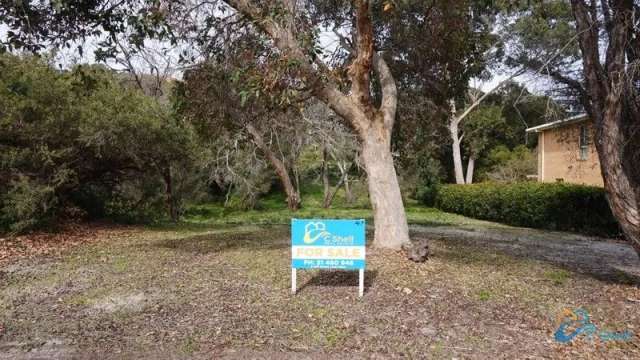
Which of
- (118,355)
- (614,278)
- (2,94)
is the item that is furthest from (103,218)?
(614,278)

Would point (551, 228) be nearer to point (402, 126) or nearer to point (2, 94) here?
point (402, 126)

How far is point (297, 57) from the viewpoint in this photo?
254 inches

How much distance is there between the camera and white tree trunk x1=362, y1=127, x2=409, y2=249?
693 cm

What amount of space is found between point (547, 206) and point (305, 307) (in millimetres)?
12975

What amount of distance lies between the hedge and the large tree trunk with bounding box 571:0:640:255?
29.9ft

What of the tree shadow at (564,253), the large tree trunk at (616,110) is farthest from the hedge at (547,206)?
the large tree trunk at (616,110)

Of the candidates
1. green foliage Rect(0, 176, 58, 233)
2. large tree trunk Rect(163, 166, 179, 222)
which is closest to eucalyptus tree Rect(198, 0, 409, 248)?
green foliage Rect(0, 176, 58, 233)

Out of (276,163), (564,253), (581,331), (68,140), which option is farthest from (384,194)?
(276,163)

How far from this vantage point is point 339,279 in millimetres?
5895

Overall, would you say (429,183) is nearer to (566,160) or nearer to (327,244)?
(566,160)

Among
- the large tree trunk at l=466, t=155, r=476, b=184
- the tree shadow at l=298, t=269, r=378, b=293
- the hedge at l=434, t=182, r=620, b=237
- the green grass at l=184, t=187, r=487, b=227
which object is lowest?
the green grass at l=184, t=187, r=487, b=227

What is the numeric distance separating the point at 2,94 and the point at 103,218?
4860mm

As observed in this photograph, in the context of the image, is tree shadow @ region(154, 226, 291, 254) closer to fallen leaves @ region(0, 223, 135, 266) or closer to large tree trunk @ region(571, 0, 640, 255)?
fallen leaves @ region(0, 223, 135, 266)

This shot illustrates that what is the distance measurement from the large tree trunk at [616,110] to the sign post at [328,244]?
309cm
